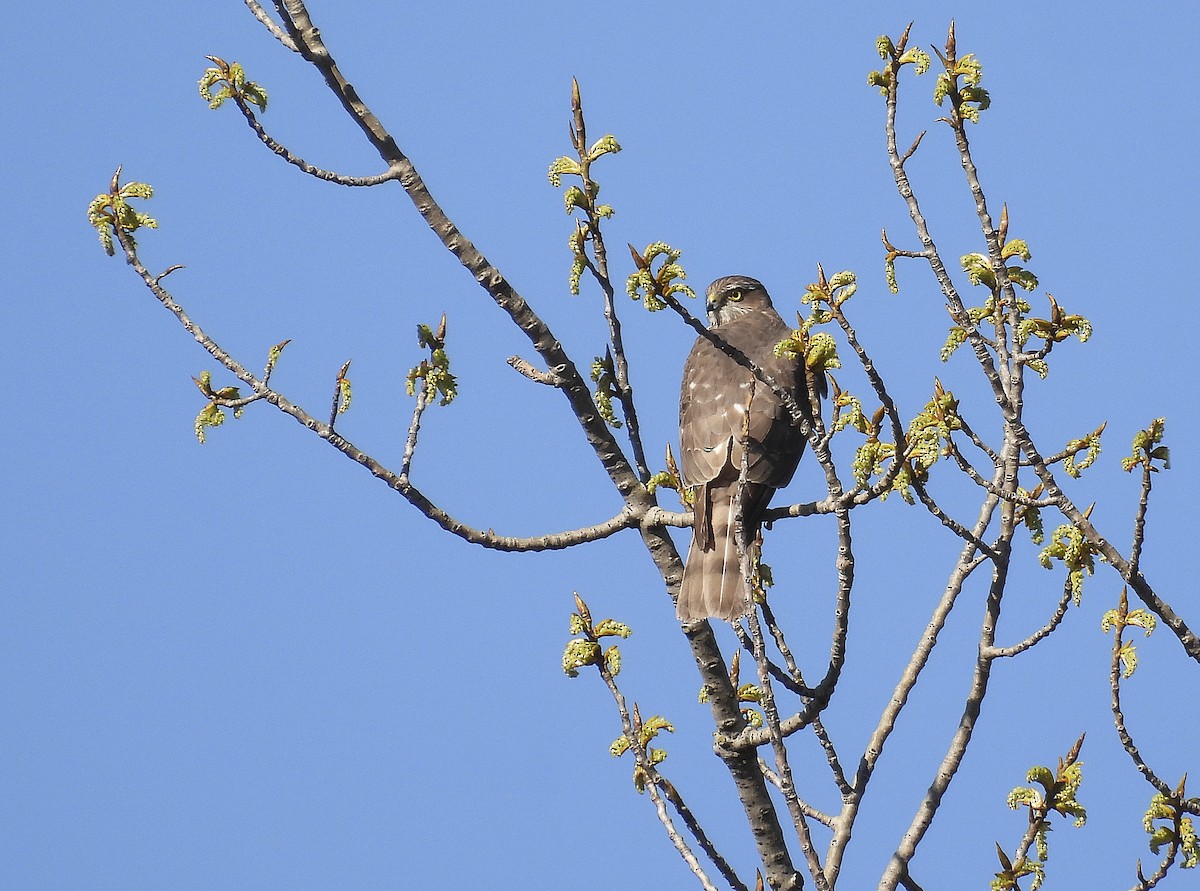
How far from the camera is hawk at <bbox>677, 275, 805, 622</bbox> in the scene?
17.7ft

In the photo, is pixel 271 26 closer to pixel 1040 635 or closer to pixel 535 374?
pixel 535 374

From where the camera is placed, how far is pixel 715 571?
5.50 meters

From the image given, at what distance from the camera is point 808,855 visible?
3.84 meters

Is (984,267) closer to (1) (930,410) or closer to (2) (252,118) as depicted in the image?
(1) (930,410)

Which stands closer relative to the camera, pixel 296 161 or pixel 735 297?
pixel 296 161

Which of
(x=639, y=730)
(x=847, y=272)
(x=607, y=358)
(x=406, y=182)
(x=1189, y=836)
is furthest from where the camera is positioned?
(x=607, y=358)

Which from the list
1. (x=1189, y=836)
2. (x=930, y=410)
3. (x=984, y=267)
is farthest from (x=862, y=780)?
(x=984, y=267)

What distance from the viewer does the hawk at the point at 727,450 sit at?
5.41m

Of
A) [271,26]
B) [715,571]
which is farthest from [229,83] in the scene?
[715,571]

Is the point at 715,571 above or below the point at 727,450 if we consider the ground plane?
below

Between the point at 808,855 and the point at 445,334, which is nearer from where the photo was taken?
the point at 808,855

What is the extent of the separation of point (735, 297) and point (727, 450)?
93.7 inches

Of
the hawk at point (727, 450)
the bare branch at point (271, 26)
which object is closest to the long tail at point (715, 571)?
the hawk at point (727, 450)

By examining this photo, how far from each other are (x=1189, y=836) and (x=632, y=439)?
248cm
